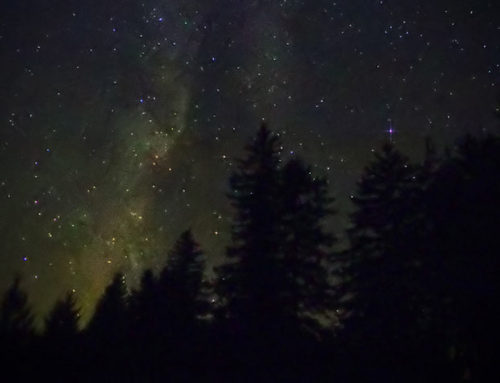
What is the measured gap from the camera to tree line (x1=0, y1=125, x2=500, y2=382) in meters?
10.0

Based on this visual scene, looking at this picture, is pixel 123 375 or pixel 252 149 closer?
pixel 123 375

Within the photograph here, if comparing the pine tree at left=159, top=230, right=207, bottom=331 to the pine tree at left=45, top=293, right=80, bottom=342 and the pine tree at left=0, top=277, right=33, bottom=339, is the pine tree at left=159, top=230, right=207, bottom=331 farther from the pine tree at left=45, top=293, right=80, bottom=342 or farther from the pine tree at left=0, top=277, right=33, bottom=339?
the pine tree at left=0, top=277, right=33, bottom=339

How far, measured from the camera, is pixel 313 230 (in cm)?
1492

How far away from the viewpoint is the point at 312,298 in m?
13.8

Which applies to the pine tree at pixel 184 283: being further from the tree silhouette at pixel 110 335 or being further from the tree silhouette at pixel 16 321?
the tree silhouette at pixel 16 321

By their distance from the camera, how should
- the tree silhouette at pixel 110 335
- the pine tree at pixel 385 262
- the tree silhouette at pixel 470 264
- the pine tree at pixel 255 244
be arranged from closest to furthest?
the tree silhouette at pixel 110 335, the tree silhouette at pixel 470 264, the pine tree at pixel 385 262, the pine tree at pixel 255 244

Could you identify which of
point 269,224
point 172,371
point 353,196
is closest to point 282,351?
point 172,371

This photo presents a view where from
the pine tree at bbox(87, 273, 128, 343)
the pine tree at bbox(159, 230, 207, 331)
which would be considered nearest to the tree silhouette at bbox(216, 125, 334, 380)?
the pine tree at bbox(159, 230, 207, 331)

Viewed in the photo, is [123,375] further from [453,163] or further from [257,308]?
[453,163]

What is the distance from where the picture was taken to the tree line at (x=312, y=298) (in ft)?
32.8

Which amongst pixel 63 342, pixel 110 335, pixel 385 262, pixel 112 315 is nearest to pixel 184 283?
pixel 112 315

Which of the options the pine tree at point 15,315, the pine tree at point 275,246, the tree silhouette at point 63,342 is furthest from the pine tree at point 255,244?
the pine tree at point 15,315

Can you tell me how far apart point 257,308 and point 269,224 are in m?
2.73

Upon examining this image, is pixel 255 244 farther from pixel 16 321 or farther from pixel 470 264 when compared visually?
pixel 16 321
